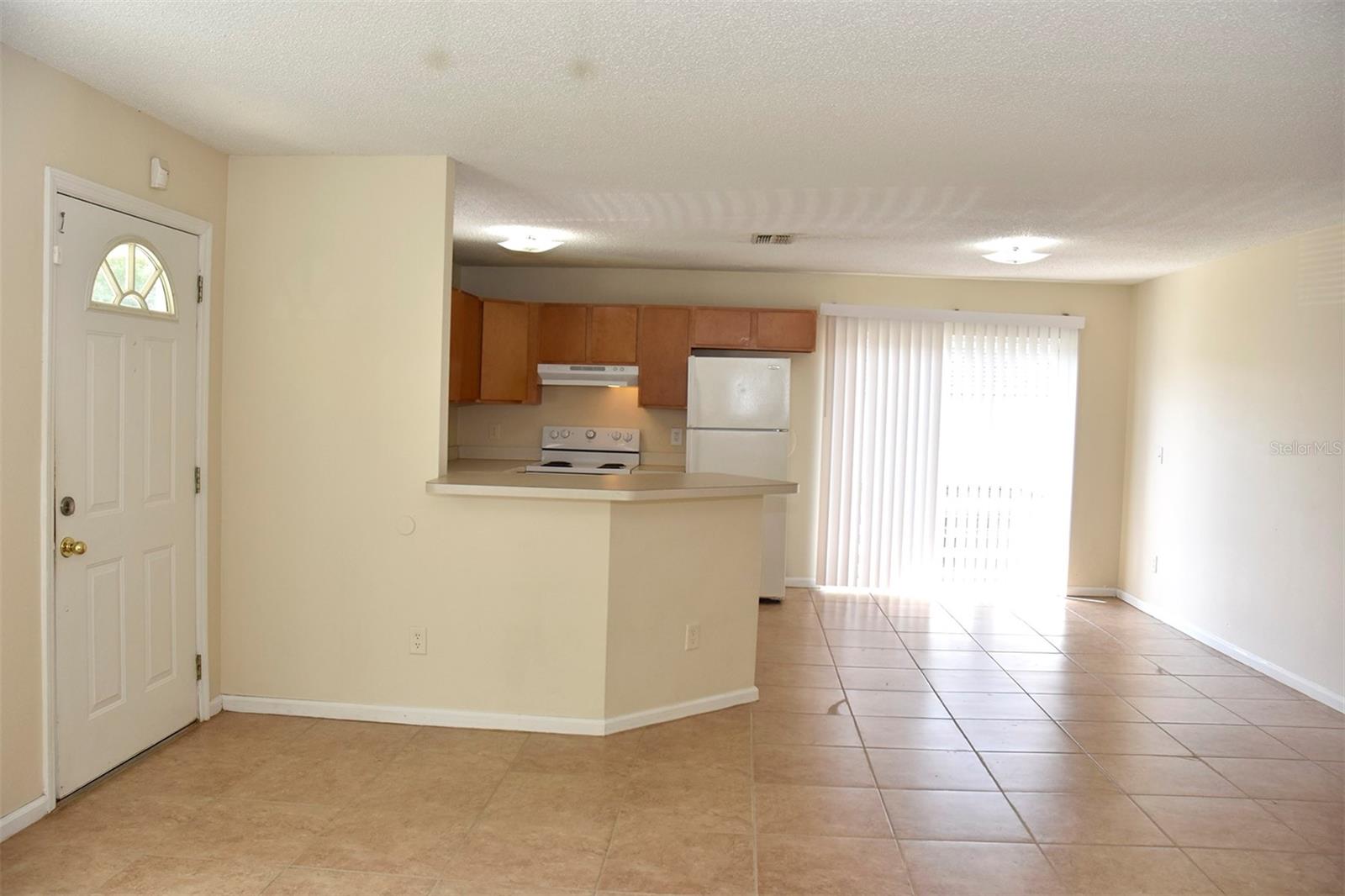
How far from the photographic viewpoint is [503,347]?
6.80 m

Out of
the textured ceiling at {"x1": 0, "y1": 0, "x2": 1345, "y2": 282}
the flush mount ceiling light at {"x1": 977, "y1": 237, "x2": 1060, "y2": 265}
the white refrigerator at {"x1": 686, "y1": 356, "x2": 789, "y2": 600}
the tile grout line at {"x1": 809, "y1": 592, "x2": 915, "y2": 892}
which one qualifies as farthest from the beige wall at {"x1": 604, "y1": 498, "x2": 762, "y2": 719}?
the flush mount ceiling light at {"x1": 977, "y1": 237, "x2": 1060, "y2": 265}

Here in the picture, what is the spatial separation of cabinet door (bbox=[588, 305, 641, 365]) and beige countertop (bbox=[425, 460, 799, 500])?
248 centimetres

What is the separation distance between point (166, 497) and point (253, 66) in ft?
5.54

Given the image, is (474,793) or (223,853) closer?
(223,853)

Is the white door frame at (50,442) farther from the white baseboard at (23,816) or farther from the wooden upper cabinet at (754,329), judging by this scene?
the wooden upper cabinet at (754,329)

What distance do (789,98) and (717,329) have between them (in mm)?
3702

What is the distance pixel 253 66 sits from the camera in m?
2.99

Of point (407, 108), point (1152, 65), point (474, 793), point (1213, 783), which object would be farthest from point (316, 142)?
point (1213, 783)

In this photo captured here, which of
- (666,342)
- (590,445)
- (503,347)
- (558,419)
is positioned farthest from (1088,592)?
(503,347)

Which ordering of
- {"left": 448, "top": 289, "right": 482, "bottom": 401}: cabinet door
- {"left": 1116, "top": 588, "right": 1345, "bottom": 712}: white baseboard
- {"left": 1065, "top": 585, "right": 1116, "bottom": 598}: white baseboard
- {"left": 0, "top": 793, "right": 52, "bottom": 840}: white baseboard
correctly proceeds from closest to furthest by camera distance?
{"left": 0, "top": 793, "right": 52, "bottom": 840}: white baseboard → {"left": 1116, "top": 588, "right": 1345, "bottom": 712}: white baseboard → {"left": 448, "top": 289, "right": 482, "bottom": 401}: cabinet door → {"left": 1065, "top": 585, "right": 1116, "bottom": 598}: white baseboard

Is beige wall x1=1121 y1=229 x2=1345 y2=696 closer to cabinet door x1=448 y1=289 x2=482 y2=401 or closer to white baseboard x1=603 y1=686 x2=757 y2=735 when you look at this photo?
white baseboard x1=603 y1=686 x2=757 y2=735

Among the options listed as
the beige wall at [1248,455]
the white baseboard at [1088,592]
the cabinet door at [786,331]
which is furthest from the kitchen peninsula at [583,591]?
the white baseboard at [1088,592]

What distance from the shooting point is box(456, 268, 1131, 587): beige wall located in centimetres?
715

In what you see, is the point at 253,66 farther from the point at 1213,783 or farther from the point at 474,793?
the point at 1213,783
